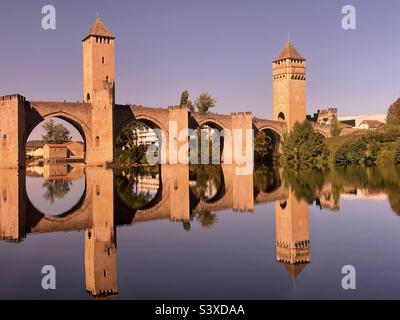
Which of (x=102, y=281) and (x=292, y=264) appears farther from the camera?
(x=292, y=264)

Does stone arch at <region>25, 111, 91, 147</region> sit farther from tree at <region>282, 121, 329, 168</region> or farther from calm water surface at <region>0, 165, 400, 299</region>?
calm water surface at <region>0, 165, 400, 299</region>

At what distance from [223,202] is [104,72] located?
30.6m

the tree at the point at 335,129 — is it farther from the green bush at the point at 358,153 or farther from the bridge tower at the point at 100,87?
the bridge tower at the point at 100,87

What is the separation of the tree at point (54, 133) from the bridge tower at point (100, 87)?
3485 cm

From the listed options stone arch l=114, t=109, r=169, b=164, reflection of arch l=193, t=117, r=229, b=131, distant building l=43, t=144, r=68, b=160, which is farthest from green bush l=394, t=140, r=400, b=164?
distant building l=43, t=144, r=68, b=160

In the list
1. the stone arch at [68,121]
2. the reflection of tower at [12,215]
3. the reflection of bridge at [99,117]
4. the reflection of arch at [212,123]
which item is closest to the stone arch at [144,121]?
the reflection of bridge at [99,117]

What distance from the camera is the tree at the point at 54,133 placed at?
76.4 meters

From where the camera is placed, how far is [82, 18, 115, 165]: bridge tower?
38.3 metres

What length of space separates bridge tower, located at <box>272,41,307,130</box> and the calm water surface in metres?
44.6
